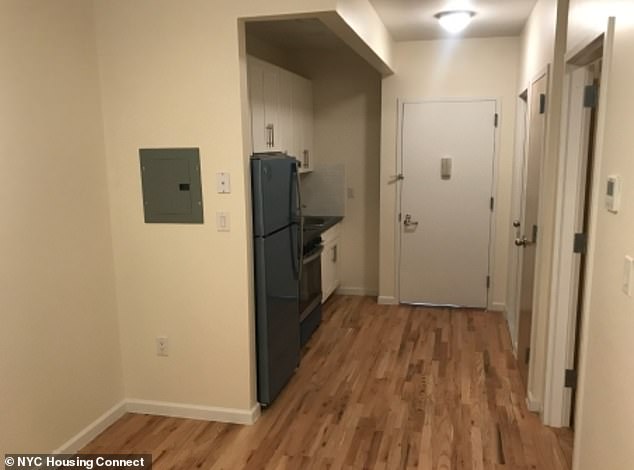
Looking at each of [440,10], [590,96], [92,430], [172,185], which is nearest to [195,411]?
[92,430]

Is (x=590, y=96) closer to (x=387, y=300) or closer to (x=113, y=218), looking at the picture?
(x=113, y=218)

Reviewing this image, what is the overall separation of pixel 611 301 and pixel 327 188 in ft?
13.4

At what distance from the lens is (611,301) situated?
5.54ft

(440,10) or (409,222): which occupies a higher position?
(440,10)

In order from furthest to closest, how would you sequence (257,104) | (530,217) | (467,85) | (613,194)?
(467,85) < (257,104) < (530,217) < (613,194)

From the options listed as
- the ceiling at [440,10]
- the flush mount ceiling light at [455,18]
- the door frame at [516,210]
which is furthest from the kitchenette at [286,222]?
the door frame at [516,210]

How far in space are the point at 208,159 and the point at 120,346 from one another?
128 cm

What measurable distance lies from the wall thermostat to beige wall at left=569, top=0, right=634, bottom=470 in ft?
0.08

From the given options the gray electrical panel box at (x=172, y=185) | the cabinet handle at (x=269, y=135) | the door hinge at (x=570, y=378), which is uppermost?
the cabinet handle at (x=269, y=135)

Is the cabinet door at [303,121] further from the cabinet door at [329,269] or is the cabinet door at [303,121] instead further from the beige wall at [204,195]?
the beige wall at [204,195]

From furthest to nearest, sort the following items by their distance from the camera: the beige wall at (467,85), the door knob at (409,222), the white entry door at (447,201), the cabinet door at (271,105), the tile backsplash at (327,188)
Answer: the tile backsplash at (327,188), the door knob at (409,222), the white entry door at (447,201), the beige wall at (467,85), the cabinet door at (271,105)

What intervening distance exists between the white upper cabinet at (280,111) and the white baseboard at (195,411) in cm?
179

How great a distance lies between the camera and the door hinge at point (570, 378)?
286cm

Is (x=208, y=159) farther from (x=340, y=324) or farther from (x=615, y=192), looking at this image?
(x=340, y=324)
